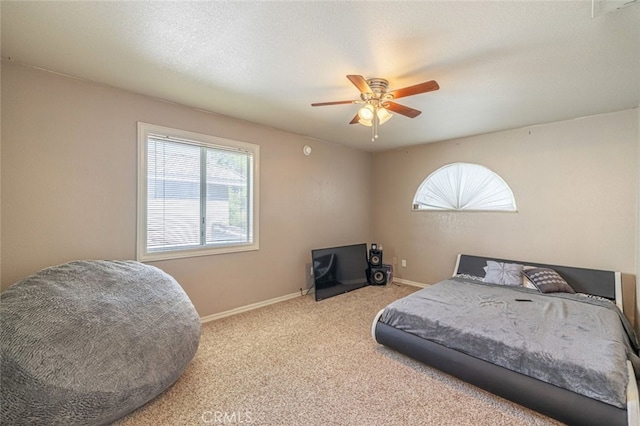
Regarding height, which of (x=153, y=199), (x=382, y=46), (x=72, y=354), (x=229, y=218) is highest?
(x=382, y=46)

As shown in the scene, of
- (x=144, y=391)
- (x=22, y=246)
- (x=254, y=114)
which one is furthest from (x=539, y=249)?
(x=22, y=246)

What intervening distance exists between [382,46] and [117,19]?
1736mm

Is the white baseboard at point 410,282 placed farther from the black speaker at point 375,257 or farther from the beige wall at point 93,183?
the beige wall at point 93,183

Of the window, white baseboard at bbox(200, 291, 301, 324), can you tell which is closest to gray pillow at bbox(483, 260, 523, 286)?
white baseboard at bbox(200, 291, 301, 324)

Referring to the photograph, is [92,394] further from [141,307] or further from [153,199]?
[153,199]

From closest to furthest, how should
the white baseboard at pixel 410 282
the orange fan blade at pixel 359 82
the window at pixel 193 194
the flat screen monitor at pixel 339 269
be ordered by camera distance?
the orange fan blade at pixel 359 82, the window at pixel 193 194, the flat screen monitor at pixel 339 269, the white baseboard at pixel 410 282

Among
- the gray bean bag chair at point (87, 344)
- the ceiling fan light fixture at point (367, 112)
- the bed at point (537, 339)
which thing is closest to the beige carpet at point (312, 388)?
the bed at point (537, 339)

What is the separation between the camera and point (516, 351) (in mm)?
1955

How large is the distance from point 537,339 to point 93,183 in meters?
4.05

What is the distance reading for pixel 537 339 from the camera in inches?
80.0

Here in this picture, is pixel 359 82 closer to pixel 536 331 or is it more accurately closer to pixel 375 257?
pixel 536 331

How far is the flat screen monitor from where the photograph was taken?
4.16 metres

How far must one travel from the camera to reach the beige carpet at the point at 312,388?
71.1 inches

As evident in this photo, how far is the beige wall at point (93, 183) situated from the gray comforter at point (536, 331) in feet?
6.60
